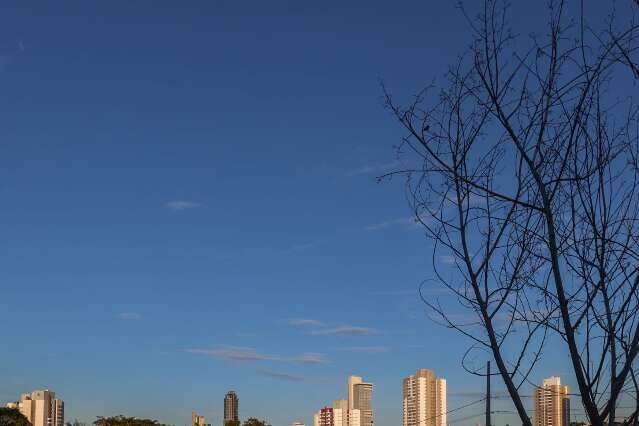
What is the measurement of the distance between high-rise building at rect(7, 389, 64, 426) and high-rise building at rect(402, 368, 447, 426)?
7240 cm

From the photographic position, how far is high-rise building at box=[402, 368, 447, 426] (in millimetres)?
169288

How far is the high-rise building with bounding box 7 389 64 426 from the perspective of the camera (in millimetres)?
159500

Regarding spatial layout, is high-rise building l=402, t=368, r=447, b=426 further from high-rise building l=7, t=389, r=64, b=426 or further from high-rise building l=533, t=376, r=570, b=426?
high-rise building l=533, t=376, r=570, b=426

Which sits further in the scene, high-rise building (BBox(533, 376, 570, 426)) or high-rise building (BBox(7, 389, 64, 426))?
high-rise building (BBox(7, 389, 64, 426))

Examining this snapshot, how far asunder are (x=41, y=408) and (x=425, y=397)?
77118 millimetres

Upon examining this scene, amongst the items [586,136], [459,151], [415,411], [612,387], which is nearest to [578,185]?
[586,136]

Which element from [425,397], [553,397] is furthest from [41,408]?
[553,397]

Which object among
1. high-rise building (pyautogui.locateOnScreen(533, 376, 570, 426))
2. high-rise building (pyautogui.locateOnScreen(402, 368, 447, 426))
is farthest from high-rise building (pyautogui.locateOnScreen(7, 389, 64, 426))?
high-rise building (pyautogui.locateOnScreen(533, 376, 570, 426))

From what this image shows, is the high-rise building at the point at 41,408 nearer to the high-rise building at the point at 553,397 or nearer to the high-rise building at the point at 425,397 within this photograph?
the high-rise building at the point at 425,397

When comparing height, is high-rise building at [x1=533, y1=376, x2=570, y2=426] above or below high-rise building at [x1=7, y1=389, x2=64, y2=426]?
above

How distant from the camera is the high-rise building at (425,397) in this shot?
16929 cm

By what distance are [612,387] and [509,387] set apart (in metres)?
0.36

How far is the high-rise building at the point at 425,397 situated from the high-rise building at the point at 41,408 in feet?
238

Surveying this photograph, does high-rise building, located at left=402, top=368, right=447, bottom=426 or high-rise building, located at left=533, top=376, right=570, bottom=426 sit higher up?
high-rise building, located at left=533, top=376, right=570, bottom=426
